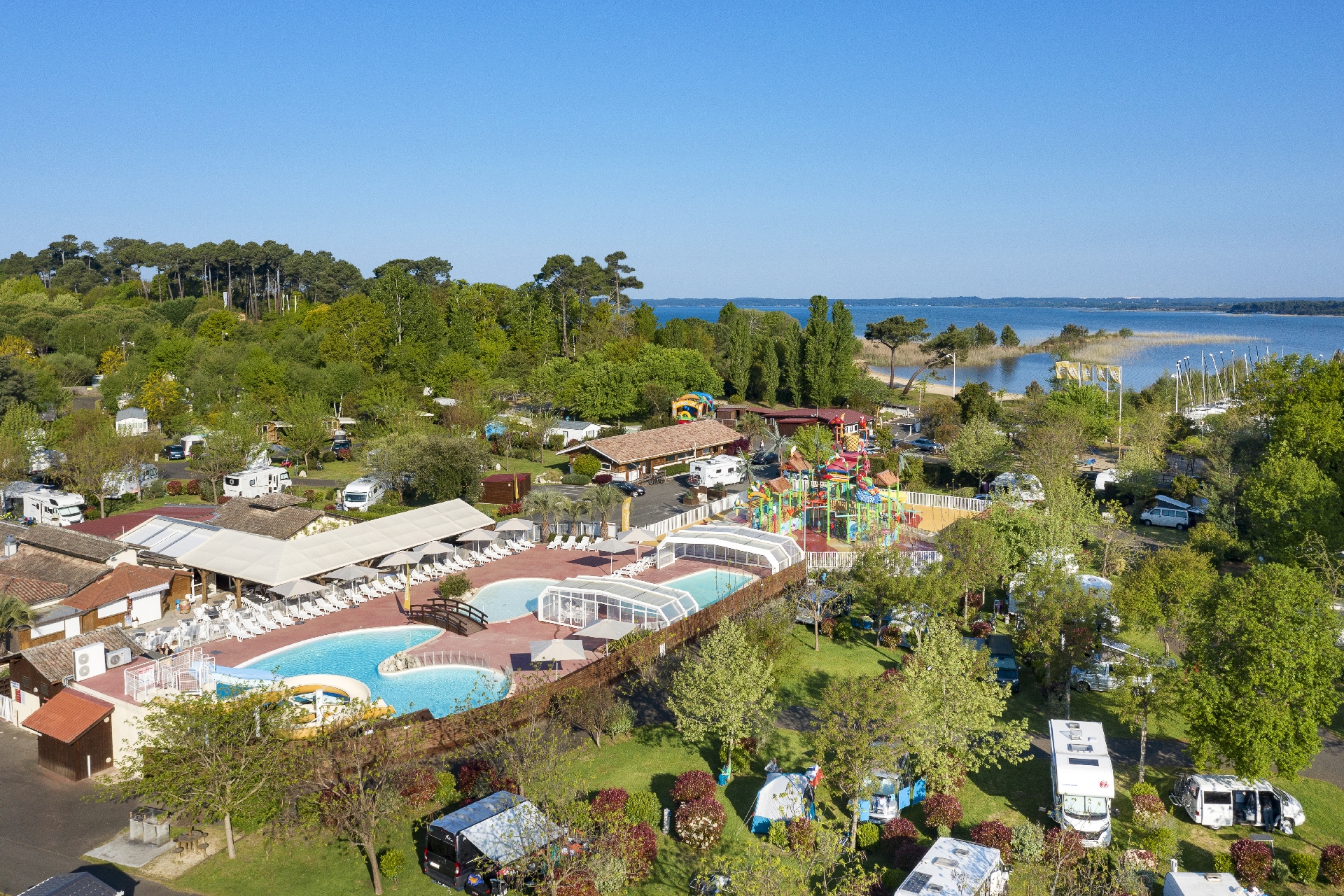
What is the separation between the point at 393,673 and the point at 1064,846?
17.5 meters

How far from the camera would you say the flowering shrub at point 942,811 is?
57.5 feet

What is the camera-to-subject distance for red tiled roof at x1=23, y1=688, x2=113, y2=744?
793 inches

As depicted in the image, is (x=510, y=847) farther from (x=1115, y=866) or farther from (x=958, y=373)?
(x=958, y=373)

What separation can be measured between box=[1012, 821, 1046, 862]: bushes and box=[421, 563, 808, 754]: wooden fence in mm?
7968

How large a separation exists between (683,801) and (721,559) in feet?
56.2

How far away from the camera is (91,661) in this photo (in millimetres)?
23266

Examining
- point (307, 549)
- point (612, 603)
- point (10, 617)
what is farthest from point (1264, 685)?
point (10, 617)

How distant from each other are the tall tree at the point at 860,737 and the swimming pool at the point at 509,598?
1393cm

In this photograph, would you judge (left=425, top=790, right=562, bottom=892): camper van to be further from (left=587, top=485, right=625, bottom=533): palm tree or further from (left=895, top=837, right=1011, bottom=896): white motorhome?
(left=587, top=485, right=625, bottom=533): palm tree

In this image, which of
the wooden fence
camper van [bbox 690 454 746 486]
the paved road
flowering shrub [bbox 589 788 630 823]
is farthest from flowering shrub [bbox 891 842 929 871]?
camper van [bbox 690 454 746 486]

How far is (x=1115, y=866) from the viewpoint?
15758 mm

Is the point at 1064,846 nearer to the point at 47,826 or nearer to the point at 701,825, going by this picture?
the point at 701,825

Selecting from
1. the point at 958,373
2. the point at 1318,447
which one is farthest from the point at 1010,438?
the point at 958,373

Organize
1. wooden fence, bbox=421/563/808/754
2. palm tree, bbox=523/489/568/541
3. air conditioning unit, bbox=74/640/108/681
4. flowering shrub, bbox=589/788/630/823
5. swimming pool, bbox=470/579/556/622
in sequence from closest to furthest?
flowering shrub, bbox=589/788/630/823, wooden fence, bbox=421/563/808/754, air conditioning unit, bbox=74/640/108/681, swimming pool, bbox=470/579/556/622, palm tree, bbox=523/489/568/541
